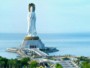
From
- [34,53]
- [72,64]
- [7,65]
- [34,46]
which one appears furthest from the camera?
[34,46]

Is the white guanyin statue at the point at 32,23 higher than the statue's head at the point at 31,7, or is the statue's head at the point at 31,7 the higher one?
the statue's head at the point at 31,7

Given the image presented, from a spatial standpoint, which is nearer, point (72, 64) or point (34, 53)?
point (72, 64)

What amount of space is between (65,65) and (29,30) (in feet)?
47.4

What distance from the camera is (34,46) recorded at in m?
41.3

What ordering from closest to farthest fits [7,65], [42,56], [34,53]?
[7,65], [42,56], [34,53]

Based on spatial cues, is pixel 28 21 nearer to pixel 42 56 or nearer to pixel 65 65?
pixel 42 56

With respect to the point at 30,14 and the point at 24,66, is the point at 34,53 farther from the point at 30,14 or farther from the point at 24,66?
the point at 24,66

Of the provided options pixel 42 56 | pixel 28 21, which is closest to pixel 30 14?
pixel 28 21

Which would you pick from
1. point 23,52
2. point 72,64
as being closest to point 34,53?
point 23,52

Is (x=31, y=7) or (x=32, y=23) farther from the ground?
(x=31, y=7)

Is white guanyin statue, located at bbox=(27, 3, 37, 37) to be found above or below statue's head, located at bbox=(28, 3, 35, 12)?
below

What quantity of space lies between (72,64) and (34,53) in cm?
956

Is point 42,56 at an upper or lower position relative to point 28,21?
lower

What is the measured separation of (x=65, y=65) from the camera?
27938 mm
